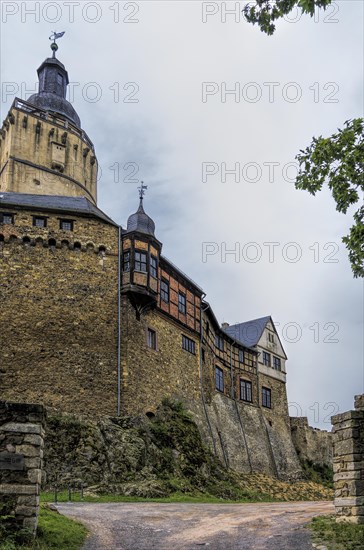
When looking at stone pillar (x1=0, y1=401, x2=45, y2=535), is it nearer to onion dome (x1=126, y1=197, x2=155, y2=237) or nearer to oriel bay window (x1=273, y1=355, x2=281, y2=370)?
onion dome (x1=126, y1=197, x2=155, y2=237)

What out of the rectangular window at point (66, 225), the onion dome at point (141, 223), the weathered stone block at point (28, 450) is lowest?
the weathered stone block at point (28, 450)

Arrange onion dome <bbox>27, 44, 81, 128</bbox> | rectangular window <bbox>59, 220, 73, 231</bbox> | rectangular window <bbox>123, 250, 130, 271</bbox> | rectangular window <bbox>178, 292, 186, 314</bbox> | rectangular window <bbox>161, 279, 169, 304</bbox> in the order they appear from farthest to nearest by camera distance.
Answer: onion dome <bbox>27, 44, 81, 128</bbox> → rectangular window <bbox>178, 292, 186, 314</bbox> → rectangular window <bbox>161, 279, 169, 304</bbox> → rectangular window <bbox>123, 250, 130, 271</bbox> → rectangular window <bbox>59, 220, 73, 231</bbox>

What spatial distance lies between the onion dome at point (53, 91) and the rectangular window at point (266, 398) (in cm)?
2548

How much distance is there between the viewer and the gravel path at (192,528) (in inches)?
488

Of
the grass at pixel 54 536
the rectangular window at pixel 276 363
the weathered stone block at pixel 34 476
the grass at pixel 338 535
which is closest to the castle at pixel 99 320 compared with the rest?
the rectangular window at pixel 276 363

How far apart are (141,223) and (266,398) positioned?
70.4 feet

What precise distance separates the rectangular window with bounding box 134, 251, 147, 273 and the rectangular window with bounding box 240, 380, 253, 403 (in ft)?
56.7

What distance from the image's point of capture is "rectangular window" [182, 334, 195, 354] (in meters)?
36.9

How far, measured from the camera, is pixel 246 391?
47094 mm

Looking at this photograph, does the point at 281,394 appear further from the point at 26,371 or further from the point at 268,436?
the point at 26,371

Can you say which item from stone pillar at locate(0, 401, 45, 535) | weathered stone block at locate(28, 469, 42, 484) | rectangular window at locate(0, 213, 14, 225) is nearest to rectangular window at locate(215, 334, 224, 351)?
rectangular window at locate(0, 213, 14, 225)

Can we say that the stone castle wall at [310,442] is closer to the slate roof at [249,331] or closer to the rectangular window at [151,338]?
the slate roof at [249,331]

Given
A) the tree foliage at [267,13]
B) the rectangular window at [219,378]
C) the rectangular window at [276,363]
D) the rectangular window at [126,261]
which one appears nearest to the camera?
the tree foliage at [267,13]

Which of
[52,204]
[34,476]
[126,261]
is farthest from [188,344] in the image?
[34,476]
